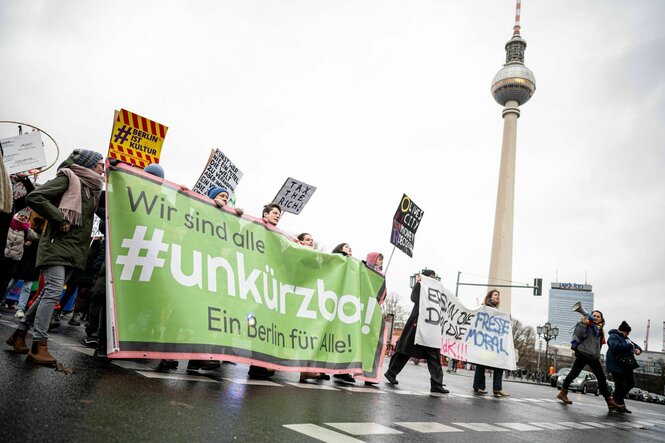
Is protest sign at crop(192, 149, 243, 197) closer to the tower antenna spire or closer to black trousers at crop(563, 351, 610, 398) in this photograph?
black trousers at crop(563, 351, 610, 398)

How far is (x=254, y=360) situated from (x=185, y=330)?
852mm

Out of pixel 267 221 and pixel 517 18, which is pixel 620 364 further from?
pixel 517 18

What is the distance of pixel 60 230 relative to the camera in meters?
4.09

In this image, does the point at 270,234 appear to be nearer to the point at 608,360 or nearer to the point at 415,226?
the point at 415,226

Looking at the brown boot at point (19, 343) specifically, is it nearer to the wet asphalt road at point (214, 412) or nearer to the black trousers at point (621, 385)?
the wet asphalt road at point (214, 412)

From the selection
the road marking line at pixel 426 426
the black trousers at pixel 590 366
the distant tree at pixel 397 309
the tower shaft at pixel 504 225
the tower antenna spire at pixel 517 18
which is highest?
the tower antenna spire at pixel 517 18

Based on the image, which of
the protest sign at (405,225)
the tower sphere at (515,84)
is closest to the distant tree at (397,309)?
the tower sphere at (515,84)

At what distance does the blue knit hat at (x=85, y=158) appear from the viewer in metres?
4.35

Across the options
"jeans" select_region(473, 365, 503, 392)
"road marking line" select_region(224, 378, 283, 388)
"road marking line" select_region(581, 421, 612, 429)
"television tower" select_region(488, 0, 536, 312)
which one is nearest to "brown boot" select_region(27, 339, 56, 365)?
"road marking line" select_region(224, 378, 283, 388)

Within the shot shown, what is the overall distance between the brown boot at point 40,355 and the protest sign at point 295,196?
21.4ft

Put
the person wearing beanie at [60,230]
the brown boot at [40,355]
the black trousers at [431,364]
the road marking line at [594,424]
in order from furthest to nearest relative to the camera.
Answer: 1. the black trousers at [431,364]
2. the road marking line at [594,424]
3. the person wearing beanie at [60,230]
4. the brown boot at [40,355]

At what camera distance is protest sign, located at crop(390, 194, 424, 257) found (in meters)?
9.68

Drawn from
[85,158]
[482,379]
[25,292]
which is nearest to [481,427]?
[85,158]

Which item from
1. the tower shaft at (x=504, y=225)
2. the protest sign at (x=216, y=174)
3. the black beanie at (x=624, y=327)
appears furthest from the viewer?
the tower shaft at (x=504, y=225)
